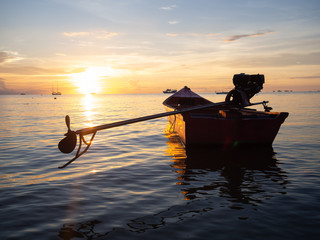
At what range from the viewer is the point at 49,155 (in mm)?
12328

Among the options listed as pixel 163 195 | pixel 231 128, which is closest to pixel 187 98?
pixel 231 128

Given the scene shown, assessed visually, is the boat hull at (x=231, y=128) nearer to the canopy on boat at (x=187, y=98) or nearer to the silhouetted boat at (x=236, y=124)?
the silhouetted boat at (x=236, y=124)

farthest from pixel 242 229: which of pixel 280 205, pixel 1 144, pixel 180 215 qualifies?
pixel 1 144

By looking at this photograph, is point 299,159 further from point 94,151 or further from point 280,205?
point 94,151

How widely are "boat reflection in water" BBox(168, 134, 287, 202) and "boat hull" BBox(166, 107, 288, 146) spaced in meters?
0.50

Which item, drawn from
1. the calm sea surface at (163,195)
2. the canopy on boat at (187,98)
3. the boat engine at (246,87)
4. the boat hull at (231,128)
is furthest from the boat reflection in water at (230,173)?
the canopy on boat at (187,98)

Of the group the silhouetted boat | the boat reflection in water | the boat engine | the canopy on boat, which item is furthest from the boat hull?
the canopy on boat

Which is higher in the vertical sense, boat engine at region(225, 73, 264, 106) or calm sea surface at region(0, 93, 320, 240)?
boat engine at region(225, 73, 264, 106)

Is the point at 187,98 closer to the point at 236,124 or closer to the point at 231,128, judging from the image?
the point at 231,128

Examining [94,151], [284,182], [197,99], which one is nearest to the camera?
[284,182]

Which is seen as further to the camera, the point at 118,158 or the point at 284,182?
the point at 118,158

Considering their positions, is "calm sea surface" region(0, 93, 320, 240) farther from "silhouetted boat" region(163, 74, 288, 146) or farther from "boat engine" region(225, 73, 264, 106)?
"boat engine" region(225, 73, 264, 106)

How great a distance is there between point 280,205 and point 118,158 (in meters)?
7.22

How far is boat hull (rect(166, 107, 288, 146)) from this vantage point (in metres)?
11.6
